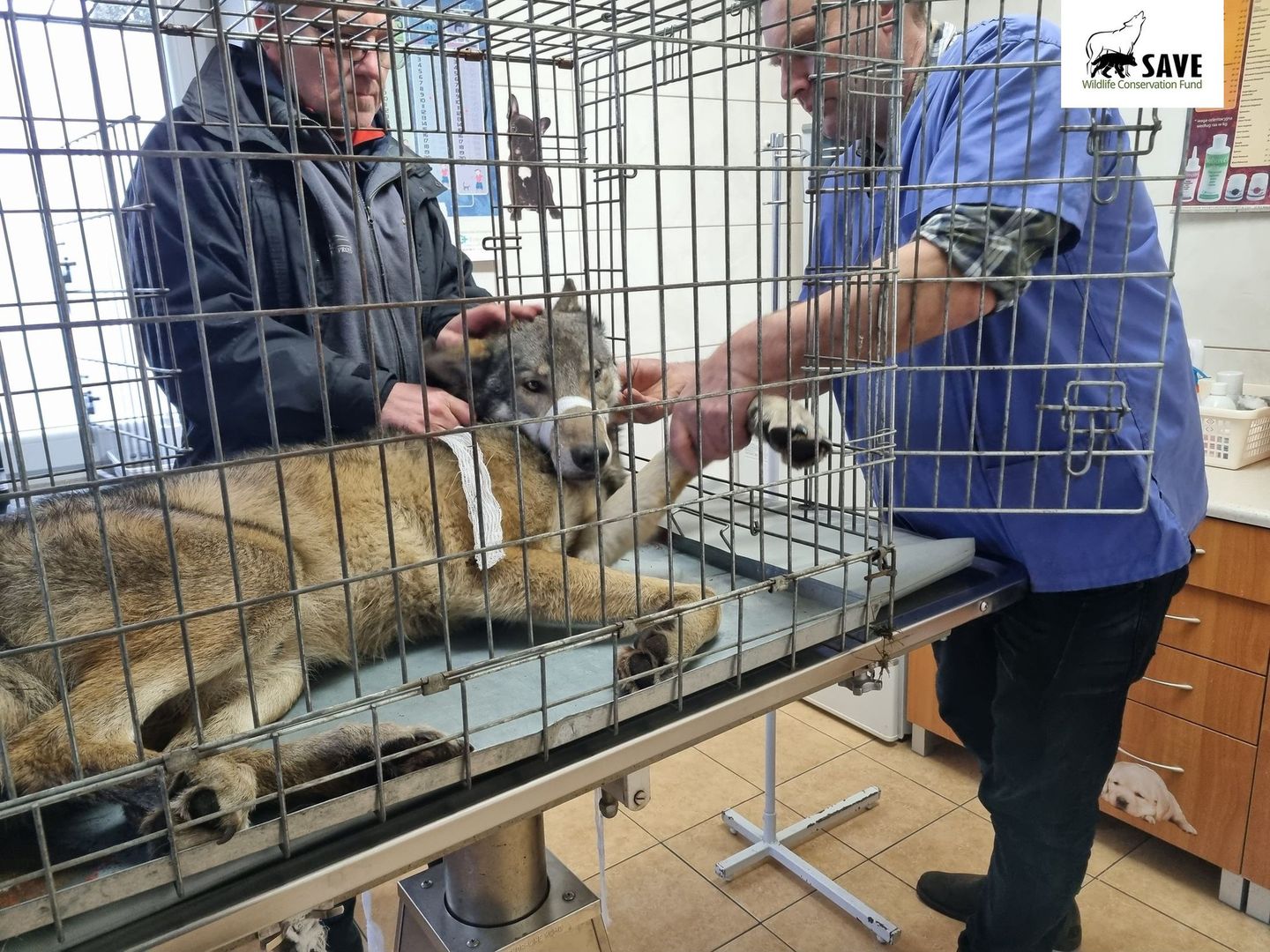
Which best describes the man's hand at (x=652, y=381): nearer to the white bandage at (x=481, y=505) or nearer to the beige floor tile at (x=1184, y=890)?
the white bandage at (x=481, y=505)

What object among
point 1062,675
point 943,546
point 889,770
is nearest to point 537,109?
point 943,546

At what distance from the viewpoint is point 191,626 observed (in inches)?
39.5

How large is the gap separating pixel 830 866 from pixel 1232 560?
133cm

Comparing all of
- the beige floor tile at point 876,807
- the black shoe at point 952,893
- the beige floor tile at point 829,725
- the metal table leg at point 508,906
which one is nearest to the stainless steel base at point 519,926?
the metal table leg at point 508,906

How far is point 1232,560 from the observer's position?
2111 mm

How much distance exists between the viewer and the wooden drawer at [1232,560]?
81.2 inches

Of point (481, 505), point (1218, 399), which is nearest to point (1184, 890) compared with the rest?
point (1218, 399)

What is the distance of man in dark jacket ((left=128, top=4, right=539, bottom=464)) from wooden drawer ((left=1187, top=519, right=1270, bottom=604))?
1.79 metres

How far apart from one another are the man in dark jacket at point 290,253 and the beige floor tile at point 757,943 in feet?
5.28

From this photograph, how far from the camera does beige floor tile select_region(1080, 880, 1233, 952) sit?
214cm

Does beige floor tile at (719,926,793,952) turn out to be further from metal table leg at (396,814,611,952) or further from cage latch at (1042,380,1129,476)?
cage latch at (1042,380,1129,476)

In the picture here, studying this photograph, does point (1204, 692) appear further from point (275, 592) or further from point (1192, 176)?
point (275, 592)

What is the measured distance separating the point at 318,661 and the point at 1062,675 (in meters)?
1.31

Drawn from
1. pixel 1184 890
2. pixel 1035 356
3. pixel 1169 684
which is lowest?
pixel 1184 890
